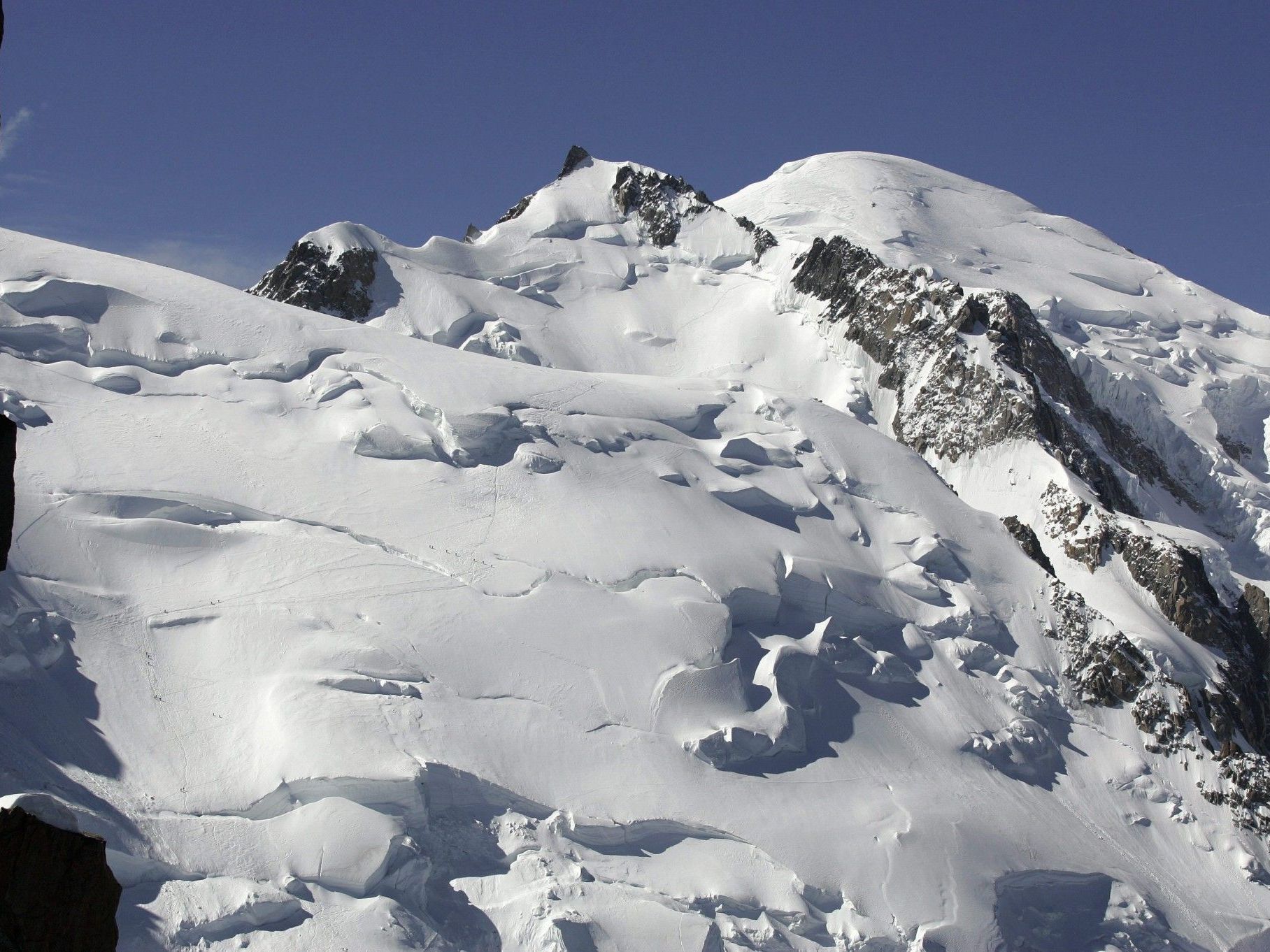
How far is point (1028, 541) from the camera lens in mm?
52844

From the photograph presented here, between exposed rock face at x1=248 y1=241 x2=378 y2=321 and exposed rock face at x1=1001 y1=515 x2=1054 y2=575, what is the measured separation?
112 ft

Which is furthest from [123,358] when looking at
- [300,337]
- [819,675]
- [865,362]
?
[865,362]

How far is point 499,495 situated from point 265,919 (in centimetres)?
1758

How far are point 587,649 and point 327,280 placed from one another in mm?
36459

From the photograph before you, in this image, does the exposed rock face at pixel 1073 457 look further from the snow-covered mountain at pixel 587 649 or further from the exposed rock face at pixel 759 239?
the exposed rock face at pixel 759 239

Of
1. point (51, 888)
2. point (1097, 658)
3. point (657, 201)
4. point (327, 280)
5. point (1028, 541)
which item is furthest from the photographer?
point (657, 201)

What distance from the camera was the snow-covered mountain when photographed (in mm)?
30391

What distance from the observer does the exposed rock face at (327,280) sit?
65.7 meters

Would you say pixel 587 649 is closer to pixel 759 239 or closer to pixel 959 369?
pixel 959 369

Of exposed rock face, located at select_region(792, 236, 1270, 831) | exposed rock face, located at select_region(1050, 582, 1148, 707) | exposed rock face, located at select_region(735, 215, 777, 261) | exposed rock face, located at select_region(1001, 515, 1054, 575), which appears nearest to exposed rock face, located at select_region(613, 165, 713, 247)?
exposed rock face, located at select_region(735, 215, 777, 261)

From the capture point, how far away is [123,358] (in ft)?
143

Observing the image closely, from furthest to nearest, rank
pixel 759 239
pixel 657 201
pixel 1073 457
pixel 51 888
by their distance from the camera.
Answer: pixel 657 201 < pixel 759 239 < pixel 1073 457 < pixel 51 888

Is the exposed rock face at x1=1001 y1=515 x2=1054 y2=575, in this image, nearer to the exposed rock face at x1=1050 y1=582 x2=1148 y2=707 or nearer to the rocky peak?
the exposed rock face at x1=1050 y1=582 x2=1148 y2=707

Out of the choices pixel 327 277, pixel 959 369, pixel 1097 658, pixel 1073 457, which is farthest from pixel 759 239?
pixel 1097 658
